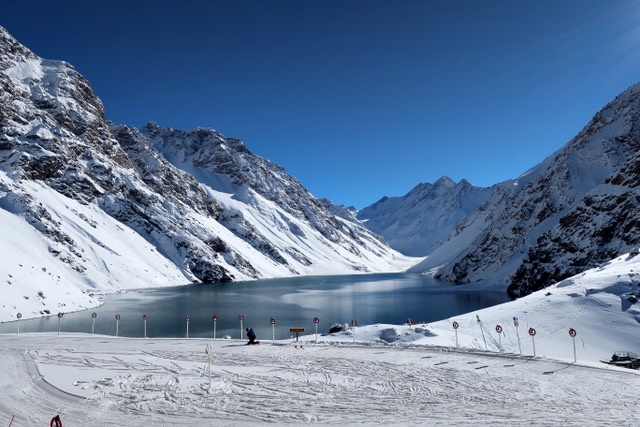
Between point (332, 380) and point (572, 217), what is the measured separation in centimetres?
8731

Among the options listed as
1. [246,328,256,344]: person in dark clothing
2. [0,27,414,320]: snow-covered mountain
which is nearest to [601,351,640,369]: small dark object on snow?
[246,328,256,344]: person in dark clothing

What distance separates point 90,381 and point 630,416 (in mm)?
23221

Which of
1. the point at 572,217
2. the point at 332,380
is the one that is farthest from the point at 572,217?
the point at 332,380

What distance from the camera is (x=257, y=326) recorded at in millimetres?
54844

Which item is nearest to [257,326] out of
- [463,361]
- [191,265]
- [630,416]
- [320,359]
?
[320,359]

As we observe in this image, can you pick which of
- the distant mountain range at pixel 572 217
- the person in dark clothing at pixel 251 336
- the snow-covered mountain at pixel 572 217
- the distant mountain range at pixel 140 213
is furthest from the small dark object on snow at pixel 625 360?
the distant mountain range at pixel 140 213

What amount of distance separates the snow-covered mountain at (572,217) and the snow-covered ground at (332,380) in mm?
51886

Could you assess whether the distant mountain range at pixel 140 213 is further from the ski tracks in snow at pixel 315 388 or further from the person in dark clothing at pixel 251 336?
the ski tracks in snow at pixel 315 388

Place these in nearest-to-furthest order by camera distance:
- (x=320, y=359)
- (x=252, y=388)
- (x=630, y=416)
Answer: (x=630, y=416) → (x=252, y=388) → (x=320, y=359)

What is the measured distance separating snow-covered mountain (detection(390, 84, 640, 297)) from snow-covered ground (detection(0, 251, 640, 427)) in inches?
2043

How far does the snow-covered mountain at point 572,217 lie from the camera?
3182 inches

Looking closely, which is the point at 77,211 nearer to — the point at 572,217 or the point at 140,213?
the point at 140,213

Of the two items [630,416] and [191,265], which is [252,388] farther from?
[191,265]

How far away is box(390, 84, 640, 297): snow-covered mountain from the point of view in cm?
8081
